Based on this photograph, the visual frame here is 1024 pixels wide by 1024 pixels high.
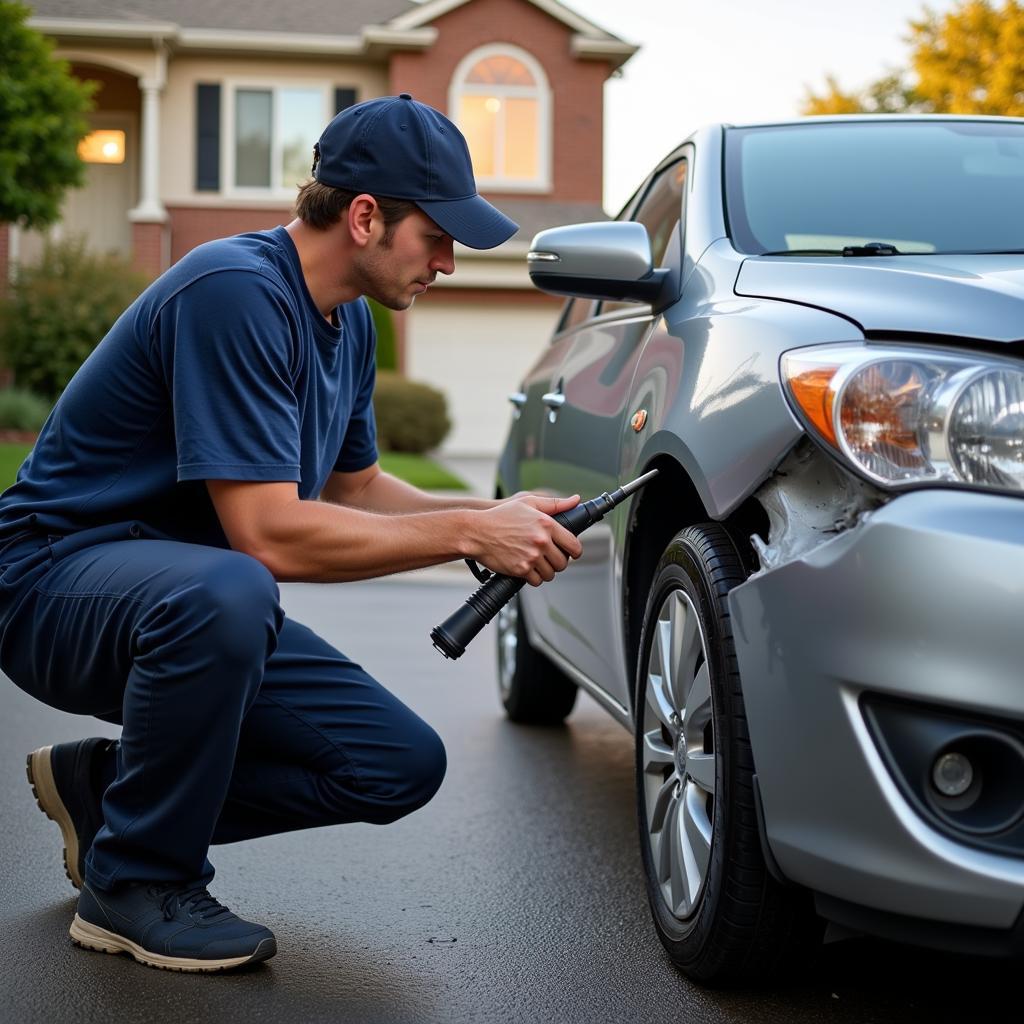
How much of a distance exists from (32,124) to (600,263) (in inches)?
609

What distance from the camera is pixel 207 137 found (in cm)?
2425

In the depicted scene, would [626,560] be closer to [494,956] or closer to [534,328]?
[494,956]

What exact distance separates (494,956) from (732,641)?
88 cm

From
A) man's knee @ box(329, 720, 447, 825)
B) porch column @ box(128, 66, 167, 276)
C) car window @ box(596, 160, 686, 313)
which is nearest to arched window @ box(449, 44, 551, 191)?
porch column @ box(128, 66, 167, 276)

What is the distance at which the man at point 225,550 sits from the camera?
282 cm

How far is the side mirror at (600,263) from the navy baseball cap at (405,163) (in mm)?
238

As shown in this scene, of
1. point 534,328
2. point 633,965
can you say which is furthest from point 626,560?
point 534,328

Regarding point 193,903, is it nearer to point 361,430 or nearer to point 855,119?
point 361,430

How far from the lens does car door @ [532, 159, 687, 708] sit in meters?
3.54

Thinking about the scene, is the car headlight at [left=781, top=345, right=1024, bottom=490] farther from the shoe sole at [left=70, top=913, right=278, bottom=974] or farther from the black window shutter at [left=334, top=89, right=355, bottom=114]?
the black window shutter at [left=334, top=89, right=355, bottom=114]

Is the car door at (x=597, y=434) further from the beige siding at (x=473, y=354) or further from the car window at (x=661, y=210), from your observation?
the beige siding at (x=473, y=354)

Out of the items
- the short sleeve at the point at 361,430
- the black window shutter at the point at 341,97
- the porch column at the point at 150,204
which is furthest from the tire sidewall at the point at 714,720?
the black window shutter at the point at 341,97

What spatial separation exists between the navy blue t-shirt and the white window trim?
21.7 m

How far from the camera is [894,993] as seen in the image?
9.16ft
